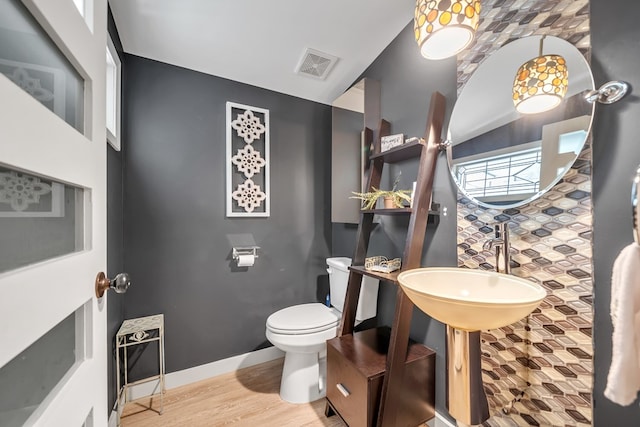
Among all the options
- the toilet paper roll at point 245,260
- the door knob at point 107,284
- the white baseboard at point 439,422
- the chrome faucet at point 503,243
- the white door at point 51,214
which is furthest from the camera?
the toilet paper roll at point 245,260

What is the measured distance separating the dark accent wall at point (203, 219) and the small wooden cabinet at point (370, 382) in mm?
898

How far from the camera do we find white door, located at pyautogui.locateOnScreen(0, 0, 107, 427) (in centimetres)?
39

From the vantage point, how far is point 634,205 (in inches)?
22.0

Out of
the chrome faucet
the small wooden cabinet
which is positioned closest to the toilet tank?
the small wooden cabinet

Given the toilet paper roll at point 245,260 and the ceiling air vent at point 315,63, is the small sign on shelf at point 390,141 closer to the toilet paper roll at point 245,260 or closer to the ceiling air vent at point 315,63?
the ceiling air vent at point 315,63

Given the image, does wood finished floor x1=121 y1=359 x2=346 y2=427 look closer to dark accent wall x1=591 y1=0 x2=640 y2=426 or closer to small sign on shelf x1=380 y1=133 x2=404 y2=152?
dark accent wall x1=591 y1=0 x2=640 y2=426

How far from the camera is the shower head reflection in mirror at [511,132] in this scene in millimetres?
877

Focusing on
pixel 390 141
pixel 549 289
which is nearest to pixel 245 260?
pixel 390 141

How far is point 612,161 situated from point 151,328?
236cm

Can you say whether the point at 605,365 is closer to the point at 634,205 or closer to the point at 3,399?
the point at 634,205

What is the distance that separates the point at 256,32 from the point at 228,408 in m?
2.39

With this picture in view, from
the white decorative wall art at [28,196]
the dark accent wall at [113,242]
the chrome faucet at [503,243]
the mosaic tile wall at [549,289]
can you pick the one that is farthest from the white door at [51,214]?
the mosaic tile wall at [549,289]

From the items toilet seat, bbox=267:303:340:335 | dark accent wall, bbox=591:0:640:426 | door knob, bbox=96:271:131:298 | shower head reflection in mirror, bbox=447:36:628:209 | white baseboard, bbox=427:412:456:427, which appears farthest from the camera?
toilet seat, bbox=267:303:340:335

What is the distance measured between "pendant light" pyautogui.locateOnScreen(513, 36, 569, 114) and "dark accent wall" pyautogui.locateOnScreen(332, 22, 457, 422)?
34 cm
